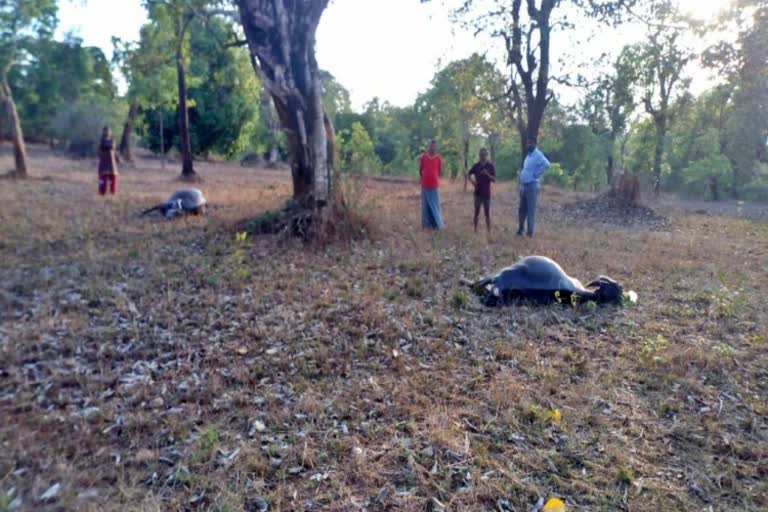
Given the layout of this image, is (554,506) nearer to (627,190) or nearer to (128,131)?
(627,190)

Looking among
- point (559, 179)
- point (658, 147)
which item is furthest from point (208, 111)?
point (658, 147)

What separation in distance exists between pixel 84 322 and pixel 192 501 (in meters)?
2.86

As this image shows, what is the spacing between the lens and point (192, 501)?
271 cm

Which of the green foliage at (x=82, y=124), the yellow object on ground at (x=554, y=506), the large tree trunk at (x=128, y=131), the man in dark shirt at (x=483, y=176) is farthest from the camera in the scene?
the green foliage at (x=82, y=124)

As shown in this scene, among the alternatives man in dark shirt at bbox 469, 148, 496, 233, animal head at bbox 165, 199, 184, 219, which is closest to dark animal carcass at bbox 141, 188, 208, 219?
animal head at bbox 165, 199, 184, 219

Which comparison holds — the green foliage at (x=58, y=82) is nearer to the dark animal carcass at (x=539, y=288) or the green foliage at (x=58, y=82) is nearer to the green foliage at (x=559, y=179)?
the green foliage at (x=559, y=179)

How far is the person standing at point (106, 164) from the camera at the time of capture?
1284 cm

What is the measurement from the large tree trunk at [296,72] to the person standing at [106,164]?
6232mm

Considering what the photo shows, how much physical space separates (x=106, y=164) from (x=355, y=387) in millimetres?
12146

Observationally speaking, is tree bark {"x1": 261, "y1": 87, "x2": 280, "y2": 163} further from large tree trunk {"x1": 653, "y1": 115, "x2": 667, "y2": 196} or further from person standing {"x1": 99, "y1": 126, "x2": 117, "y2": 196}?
large tree trunk {"x1": 653, "y1": 115, "x2": 667, "y2": 196}

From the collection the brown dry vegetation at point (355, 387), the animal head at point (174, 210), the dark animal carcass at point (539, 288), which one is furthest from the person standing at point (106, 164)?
the dark animal carcass at point (539, 288)

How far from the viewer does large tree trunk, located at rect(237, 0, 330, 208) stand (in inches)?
330

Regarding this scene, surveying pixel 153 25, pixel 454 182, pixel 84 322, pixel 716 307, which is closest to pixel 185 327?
pixel 84 322

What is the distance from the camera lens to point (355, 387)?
3945 mm
